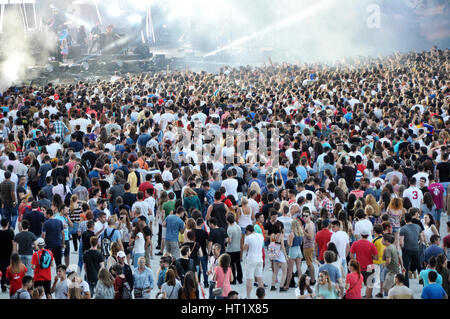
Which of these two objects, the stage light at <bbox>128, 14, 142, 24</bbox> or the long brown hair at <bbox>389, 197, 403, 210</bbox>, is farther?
the stage light at <bbox>128, 14, 142, 24</bbox>

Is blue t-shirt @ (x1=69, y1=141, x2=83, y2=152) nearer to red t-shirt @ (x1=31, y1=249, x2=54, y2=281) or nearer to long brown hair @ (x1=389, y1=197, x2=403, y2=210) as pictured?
red t-shirt @ (x1=31, y1=249, x2=54, y2=281)

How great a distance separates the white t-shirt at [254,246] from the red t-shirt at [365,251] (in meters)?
1.35

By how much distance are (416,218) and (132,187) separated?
16.2 feet

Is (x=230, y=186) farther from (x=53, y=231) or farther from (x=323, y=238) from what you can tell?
(x=53, y=231)

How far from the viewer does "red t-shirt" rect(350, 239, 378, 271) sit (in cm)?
988

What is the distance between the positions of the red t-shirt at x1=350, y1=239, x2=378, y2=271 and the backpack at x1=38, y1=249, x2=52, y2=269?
425 cm

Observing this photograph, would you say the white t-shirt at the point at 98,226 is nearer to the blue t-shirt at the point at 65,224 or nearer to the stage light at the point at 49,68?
the blue t-shirt at the point at 65,224

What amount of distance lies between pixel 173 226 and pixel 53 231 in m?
1.80

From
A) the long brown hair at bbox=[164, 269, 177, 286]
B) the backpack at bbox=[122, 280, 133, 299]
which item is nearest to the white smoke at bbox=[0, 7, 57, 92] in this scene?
the backpack at bbox=[122, 280, 133, 299]

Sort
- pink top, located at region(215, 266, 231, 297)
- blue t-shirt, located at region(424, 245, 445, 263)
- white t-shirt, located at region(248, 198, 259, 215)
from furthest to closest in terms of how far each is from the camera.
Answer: white t-shirt, located at region(248, 198, 259, 215), blue t-shirt, located at region(424, 245, 445, 263), pink top, located at region(215, 266, 231, 297)

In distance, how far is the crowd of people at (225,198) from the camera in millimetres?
9297

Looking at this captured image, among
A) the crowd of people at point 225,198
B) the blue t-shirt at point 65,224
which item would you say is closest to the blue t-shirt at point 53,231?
the crowd of people at point 225,198

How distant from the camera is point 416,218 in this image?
1076 centimetres
